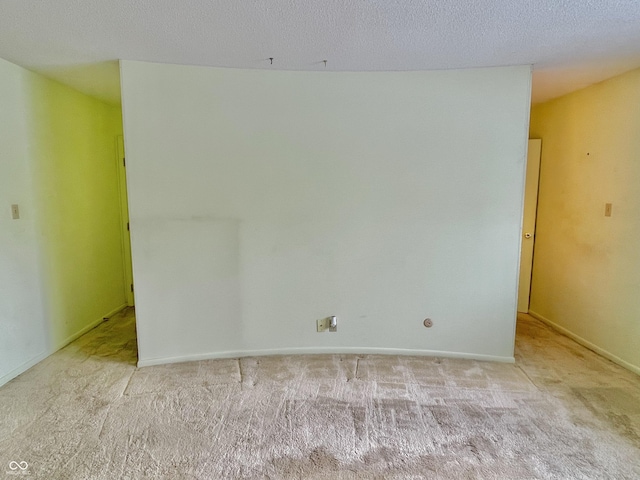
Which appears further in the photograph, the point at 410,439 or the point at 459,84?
the point at 459,84

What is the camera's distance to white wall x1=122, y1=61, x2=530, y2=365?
2678 millimetres

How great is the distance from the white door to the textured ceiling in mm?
1073

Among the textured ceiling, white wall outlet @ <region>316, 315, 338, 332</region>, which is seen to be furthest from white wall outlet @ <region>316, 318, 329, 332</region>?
the textured ceiling

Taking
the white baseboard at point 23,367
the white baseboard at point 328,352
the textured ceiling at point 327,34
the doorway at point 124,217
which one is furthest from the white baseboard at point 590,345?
the white baseboard at point 23,367

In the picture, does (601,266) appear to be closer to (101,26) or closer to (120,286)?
(101,26)

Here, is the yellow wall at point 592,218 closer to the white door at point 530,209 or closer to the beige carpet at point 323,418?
the white door at point 530,209

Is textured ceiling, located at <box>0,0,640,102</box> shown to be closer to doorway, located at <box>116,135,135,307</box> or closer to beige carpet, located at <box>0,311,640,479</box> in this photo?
doorway, located at <box>116,135,135,307</box>

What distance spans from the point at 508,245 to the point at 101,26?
10.3 ft

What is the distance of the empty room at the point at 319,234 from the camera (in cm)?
213

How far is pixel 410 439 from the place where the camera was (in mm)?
1959

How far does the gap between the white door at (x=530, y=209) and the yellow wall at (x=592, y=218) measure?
66 mm

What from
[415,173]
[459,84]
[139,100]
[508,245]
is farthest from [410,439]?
[139,100]

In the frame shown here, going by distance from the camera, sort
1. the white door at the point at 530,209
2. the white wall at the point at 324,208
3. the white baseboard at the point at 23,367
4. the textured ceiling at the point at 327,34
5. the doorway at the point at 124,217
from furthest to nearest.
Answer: the doorway at the point at 124,217 → the white door at the point at 530,209 → the white wall at the point at 324,208 → the white baseboard at the point at 23,367 → the textured ceiling at the point at 327,34

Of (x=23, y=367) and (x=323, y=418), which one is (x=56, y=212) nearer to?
(x=23, y=367)
